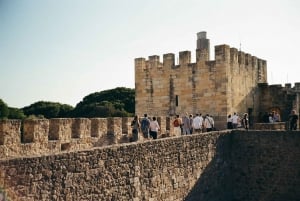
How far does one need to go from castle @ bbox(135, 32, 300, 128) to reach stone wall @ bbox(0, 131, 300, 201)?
10.1ft

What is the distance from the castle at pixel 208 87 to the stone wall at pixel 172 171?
308cm

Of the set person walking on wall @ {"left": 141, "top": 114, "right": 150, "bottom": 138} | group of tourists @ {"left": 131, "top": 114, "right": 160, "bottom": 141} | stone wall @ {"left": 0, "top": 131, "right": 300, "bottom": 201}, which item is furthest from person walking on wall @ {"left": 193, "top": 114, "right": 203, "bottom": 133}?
person walking on wall @ {"left": 141, "top": 114, "right": 150, "bottom": 138}

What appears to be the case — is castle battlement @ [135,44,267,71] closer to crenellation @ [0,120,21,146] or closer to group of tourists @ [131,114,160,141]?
group of tourists @ [131,114,160,141]

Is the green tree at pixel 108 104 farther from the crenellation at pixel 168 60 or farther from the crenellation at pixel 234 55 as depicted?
the crenellation at pixel 234 55

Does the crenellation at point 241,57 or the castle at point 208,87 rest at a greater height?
the crenellation at point 241,57

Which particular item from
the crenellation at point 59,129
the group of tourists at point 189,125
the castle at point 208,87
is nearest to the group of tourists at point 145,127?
the group of tourists at point 189,125

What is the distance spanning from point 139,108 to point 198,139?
23.8ft

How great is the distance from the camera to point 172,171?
10.1 meters

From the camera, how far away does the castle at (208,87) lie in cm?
1600

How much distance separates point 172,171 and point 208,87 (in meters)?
6.80

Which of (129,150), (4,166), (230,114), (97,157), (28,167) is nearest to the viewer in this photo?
(4,166)

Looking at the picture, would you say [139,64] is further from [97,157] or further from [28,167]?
[28,167]

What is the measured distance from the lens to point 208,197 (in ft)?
38.3

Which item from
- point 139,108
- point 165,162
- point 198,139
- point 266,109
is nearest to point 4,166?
point 165,162
